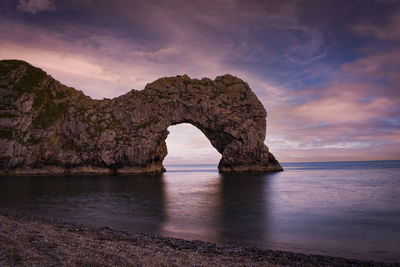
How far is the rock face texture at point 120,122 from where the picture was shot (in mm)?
83312

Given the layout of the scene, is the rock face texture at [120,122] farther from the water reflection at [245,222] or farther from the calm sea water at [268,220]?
the water reflection at [245,222]

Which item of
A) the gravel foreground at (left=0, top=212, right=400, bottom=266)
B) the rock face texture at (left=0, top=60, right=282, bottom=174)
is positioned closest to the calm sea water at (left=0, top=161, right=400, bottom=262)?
the gravel foreground at (left=0, top=212, right=400, bottom=266)

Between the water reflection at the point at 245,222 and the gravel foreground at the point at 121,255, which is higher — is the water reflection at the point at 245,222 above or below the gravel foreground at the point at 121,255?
below

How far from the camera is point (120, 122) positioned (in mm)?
89500

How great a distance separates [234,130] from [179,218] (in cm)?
6920

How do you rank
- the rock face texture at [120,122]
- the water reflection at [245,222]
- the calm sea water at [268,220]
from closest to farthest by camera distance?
the calm sea water at [268,220], the water reflection at [245,222], the rock face texture at [120,122]

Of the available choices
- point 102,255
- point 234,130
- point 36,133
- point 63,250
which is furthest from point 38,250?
point 36,133

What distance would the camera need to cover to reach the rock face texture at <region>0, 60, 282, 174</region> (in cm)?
8331

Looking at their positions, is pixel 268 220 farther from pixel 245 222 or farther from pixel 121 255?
pixel 121 255

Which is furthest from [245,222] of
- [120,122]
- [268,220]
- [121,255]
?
[120,122]

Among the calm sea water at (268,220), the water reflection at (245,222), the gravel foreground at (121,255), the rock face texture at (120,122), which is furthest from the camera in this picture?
the rock face texture at (120,122)

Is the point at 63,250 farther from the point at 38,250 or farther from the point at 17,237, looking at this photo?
the point at 17,237

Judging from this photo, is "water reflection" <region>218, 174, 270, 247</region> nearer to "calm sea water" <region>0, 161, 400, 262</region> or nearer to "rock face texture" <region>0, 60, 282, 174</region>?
"calm sea water" <region>0, 161, 400, 262</region>

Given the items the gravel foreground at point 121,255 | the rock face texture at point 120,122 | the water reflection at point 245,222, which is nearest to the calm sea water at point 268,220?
the water reflection at point 245,222
